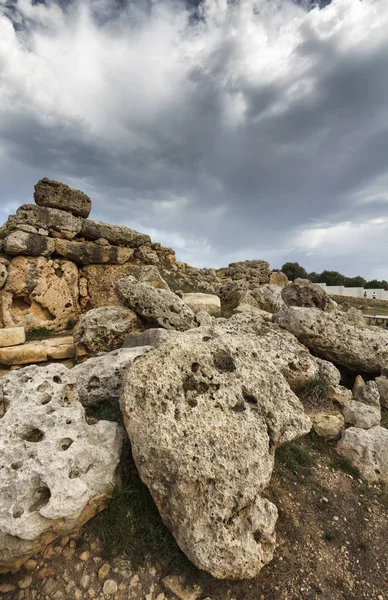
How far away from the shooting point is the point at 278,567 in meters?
2.48

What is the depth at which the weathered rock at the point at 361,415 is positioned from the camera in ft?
14.0

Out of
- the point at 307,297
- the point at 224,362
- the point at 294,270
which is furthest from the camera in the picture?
the point at 294,270

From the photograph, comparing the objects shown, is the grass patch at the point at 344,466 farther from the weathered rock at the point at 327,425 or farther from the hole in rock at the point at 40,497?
the hole in rock at the point at 40,497

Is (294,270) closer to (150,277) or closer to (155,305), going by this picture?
(150,277)

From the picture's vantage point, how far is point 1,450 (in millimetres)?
2516

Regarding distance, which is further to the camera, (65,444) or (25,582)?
(65,444)

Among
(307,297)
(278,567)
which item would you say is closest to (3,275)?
(278,567)

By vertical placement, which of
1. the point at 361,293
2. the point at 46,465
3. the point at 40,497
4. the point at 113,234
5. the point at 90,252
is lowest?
the point at 40,497

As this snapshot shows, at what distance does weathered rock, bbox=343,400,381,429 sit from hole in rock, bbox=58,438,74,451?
3732 mm

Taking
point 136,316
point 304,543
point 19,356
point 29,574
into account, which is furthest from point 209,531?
point 19,356

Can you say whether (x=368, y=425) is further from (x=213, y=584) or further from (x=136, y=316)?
(x=136, y=316)

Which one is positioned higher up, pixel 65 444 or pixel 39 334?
pixel 39 334

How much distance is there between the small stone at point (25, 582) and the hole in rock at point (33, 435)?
0.95 meters

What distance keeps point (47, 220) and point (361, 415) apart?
8534 millimetres
